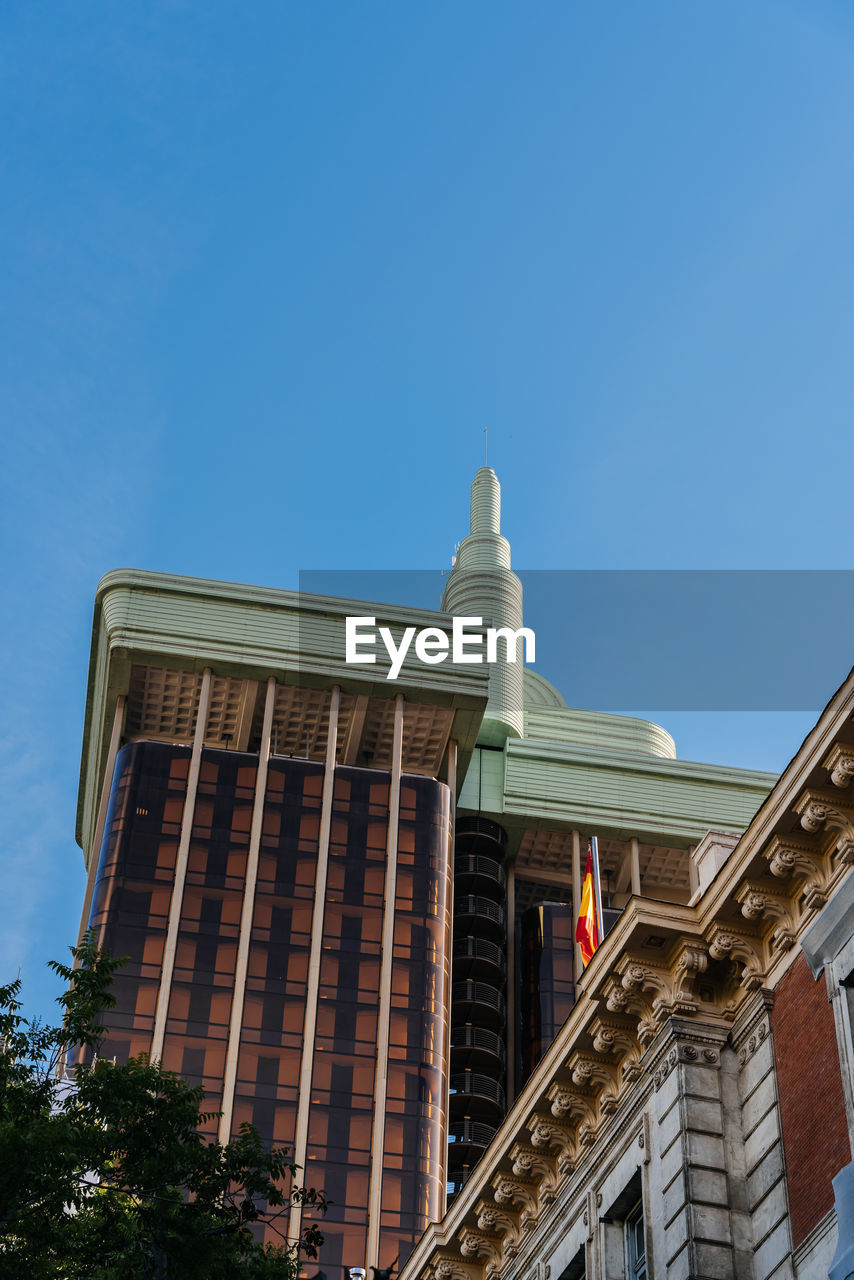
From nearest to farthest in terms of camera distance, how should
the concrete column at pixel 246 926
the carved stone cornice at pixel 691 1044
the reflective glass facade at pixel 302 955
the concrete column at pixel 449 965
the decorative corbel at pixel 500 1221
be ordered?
1. the carved stone cornice at pixel 691 1044
2. the decorative corbel at pixel 500 1221
3. the reflective glass facade at pixel 302 955
4. the concrete column at pixel 246 926
5. the concrete column at pixel 449 965

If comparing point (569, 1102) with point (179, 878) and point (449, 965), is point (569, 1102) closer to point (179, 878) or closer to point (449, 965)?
point (179, 878)

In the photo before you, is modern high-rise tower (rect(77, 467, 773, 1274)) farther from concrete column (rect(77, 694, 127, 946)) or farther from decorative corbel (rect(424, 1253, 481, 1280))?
decorative corbel (rect(424, 1253, 481, 1280))

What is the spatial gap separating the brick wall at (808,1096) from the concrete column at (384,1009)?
84.4m

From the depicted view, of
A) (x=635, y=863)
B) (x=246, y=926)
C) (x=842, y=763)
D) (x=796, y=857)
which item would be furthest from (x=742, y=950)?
(x=635, y=863)

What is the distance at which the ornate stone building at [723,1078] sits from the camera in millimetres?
25688

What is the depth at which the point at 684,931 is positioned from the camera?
97.0 ft

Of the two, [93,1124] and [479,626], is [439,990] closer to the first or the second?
[479,626]

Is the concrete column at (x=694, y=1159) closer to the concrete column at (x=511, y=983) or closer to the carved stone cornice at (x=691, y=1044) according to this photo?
the carved stone cornice at (x=691, y=1044)

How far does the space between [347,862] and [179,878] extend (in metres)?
12.3

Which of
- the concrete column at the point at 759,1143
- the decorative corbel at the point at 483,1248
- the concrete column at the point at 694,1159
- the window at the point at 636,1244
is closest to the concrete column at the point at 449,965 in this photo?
the decorative corbel at the point at 483,1248

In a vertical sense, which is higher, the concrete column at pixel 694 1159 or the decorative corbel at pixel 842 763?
the decorative corbel at pixel 842 763

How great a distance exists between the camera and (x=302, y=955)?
126 meters

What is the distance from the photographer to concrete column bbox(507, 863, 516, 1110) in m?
138

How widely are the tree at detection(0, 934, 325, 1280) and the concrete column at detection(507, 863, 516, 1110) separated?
347ft
